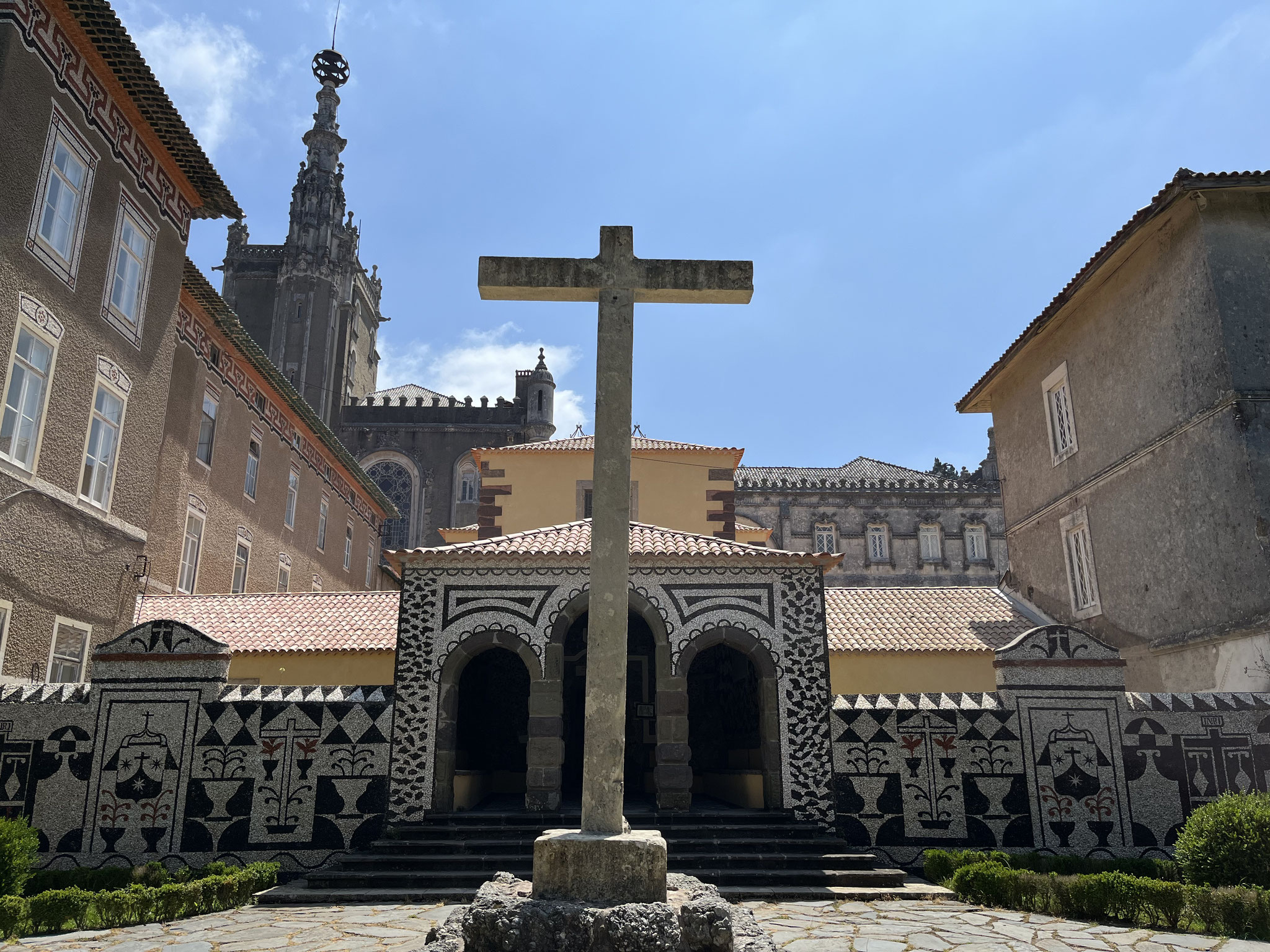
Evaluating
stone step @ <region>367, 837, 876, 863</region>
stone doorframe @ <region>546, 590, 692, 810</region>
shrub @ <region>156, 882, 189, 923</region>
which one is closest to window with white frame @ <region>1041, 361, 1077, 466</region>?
stone doorframe @ <region>546, 590, 692, 810</region>

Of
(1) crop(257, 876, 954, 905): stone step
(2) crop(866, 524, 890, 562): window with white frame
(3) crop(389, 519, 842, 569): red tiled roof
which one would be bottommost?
(1) crop(257, 876, 954, 905): stone step

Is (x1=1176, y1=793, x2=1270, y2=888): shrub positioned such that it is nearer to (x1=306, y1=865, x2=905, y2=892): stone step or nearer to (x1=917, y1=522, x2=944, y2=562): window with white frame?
(x1=306, y1=865, x2=905, y2=892): stone step

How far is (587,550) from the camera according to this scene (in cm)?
1377

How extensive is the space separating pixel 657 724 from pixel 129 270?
36.1 ft

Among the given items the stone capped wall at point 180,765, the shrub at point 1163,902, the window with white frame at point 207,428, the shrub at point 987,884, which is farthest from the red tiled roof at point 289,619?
the shrub at point 1163,902

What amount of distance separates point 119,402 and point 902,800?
42.9 ft

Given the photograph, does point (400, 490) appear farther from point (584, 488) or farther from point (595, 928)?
point (595, 928)

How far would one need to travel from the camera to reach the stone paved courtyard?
24.2ft

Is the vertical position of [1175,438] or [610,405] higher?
[1175,438]

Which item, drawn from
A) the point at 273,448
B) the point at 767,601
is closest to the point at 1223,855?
the point at 767,601

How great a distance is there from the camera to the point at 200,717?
12070 mm

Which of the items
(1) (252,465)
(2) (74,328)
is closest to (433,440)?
(1) (252,465)

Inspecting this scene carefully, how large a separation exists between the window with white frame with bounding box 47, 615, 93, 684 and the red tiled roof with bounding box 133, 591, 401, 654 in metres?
1.78

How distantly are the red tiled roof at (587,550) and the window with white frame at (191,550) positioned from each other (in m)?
7.93
